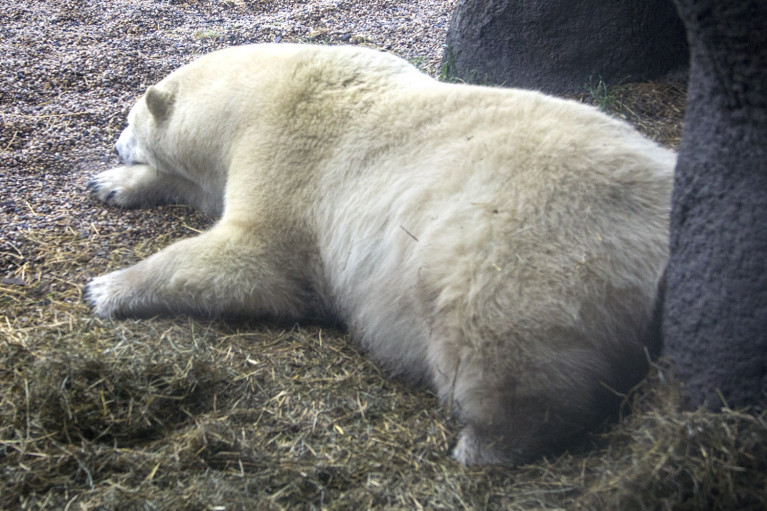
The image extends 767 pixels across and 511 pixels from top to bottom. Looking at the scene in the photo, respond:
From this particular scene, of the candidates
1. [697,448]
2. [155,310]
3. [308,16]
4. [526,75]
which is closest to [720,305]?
[697,448]

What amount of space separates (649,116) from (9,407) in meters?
4.47

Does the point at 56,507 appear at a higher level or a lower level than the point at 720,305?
lower

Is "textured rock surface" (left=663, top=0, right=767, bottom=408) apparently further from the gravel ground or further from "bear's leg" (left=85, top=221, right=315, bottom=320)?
the gravel ground

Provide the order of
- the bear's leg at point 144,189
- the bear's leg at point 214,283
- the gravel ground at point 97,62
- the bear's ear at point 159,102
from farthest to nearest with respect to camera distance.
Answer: the bear's leg at point 144,189 → the gravel ground at point 97,62 → the bear's ear at point 159,102 → the bear's leg at point 214,283

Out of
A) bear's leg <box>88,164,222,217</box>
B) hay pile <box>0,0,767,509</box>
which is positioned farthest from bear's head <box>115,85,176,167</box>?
hay pile <box>0,0,767,509</box>

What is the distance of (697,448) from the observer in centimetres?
223

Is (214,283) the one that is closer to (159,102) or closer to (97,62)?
(159,102)

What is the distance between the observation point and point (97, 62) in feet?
21.7

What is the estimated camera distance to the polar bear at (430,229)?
2.68 metres

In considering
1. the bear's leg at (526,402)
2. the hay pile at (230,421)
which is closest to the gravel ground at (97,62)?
the hay pile at (230,421)

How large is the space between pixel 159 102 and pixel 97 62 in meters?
2.57

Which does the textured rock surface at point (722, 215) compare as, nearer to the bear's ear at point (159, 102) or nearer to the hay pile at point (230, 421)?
the hay pile at point (230, 421)

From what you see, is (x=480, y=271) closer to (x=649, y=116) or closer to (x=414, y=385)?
(x=414, y=385)

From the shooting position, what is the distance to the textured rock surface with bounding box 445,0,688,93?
504cm
